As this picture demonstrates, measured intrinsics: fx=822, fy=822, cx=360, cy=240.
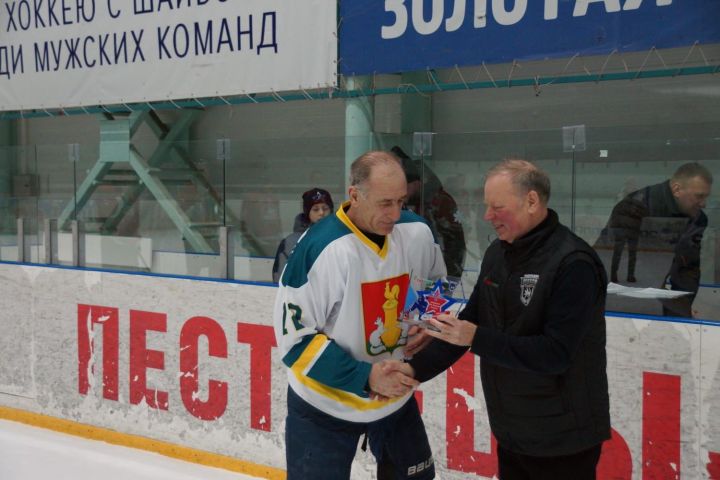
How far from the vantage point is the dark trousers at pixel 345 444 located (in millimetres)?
2264

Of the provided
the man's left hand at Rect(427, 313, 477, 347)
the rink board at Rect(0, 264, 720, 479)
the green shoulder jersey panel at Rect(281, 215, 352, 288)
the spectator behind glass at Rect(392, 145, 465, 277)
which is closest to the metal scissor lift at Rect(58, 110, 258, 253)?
the rink board at Rect(0, 264, 720, 479)

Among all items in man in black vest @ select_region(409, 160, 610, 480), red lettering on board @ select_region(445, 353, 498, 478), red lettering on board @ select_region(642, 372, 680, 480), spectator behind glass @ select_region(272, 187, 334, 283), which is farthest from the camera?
spectator behind glass @ select_region(272, 187, 334, 283)

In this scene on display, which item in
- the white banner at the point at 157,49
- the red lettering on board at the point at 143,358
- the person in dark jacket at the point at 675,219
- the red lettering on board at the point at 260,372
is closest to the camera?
the person in dark jacket at the point at 675,219

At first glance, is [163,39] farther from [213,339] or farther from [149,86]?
[213,339]

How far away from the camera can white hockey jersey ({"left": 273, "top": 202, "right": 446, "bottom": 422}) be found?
2143 millimetres

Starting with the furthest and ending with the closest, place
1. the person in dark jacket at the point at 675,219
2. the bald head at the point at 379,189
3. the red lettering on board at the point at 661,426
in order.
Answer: the person in dark jacket at the point at 675,219, the red lettering on board at the point at 661,426, the bald head at the point at 379,189

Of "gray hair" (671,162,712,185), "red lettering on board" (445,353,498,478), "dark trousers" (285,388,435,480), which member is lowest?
"red lettering on board" (445,353,498,478)

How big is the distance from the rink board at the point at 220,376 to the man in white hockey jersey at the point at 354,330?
117 centimetres

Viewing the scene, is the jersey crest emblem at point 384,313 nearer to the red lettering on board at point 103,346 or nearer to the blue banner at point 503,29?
the blue banner at point 503,29

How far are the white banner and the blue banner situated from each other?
0.68ft

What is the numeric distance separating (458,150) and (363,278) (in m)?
1.76

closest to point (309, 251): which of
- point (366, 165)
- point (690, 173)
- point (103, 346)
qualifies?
point (366, 165)

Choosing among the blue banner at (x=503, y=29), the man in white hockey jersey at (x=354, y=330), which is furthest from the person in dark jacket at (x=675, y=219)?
the man in white hockey jersey at (x=354, y=330)

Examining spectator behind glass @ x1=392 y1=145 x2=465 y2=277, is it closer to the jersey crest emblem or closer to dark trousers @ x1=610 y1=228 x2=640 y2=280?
dark trousers @ x1=610 y1=228 x2=640 y2=280
